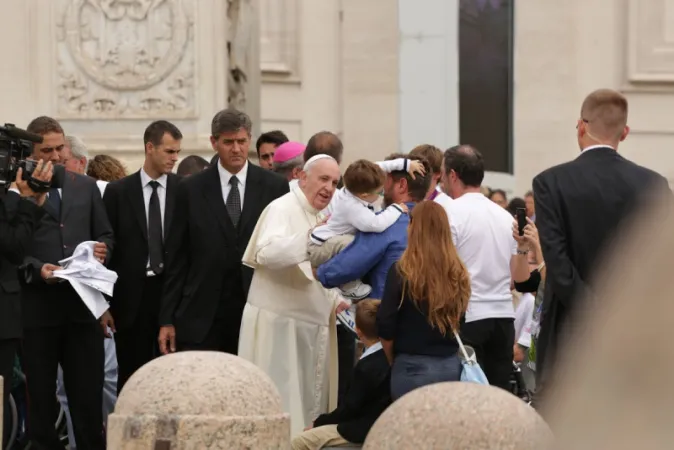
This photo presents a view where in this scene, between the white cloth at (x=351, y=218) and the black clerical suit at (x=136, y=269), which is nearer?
the white cloth at (x=351, y=218)

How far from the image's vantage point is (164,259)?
1058cm

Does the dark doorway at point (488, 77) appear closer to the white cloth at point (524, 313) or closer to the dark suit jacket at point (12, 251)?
the white cloth at point (524, 313)

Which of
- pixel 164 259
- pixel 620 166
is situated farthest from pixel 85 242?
pixel 620 166

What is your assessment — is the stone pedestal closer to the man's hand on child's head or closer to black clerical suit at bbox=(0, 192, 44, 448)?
black clerical suit at bbox=(0, 192, 44, 448)

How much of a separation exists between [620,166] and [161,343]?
3160 millimetres

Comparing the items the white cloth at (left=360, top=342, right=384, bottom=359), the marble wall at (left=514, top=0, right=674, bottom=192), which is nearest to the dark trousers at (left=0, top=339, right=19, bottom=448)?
the white cloth at (left=360, top=342, right=384, bottom=359)

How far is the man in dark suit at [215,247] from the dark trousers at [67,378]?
434 millimetres

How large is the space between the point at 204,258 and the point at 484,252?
5.23 ft

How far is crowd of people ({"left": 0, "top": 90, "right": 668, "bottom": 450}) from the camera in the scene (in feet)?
31.0

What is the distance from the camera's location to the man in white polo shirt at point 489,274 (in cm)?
962

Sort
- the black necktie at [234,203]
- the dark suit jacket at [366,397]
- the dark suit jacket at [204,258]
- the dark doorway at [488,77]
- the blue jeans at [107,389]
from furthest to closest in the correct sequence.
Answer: the dark doorway at [488,77], the blue jeans at [107,389], the black necktie at [234,203], the dark suit jacket at [204,258], the dark suit jacket at [366,397]

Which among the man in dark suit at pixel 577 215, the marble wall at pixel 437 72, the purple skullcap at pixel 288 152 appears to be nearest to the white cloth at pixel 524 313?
the purple skullcap at pixel 288 152

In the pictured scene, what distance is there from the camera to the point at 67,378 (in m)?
10.3

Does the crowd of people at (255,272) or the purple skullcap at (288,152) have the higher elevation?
the purple skullcap at (288,152)
